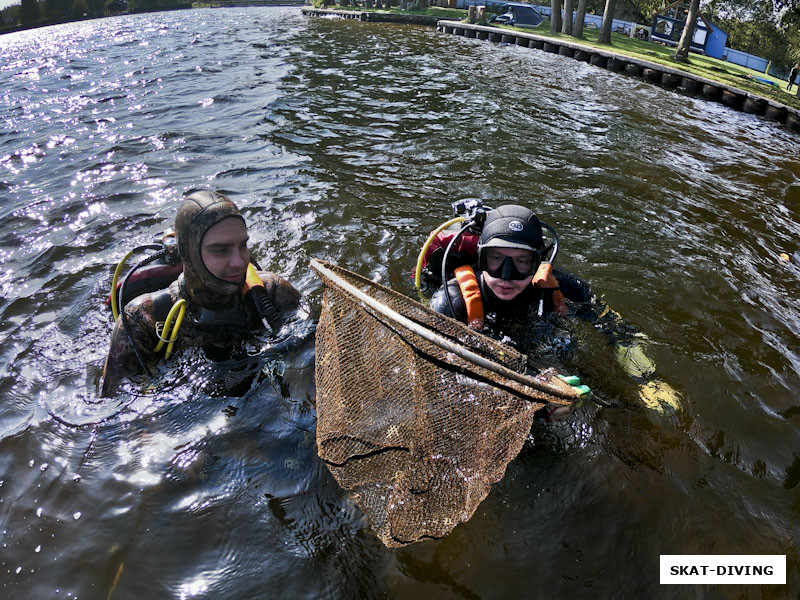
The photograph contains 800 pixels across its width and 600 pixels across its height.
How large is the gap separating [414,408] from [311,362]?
8.14ft

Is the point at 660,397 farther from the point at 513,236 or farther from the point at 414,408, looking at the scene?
the point at 414,408

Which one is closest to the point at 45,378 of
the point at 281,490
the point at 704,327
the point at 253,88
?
the point at 281,490

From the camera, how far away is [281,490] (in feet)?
13.1

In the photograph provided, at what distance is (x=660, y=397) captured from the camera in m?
5.04

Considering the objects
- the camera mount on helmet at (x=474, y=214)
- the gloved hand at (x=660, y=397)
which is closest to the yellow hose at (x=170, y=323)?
the camera mount on helmet at (x=474, y=214)

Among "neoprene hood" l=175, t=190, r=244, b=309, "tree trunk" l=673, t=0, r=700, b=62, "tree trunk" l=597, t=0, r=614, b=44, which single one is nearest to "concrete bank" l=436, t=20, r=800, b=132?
"tree trunk" l=597, t=0, r=614, b=44

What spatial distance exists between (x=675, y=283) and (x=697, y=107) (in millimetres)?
15608

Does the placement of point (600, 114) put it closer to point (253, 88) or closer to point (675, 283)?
point (675, 283)

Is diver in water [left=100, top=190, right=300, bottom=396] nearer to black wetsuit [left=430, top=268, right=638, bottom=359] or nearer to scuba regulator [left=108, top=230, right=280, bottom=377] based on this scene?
scuba regulator [left=108, top=230, right=280, bottom=377]

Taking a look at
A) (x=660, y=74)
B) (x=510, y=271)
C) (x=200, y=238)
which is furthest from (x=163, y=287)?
(x=660, y=74)

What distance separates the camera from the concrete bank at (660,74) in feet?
59.6

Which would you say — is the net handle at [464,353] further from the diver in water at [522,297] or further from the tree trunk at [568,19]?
the tree trunk at [568,19]

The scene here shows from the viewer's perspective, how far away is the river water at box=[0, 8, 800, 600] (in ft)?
11.6

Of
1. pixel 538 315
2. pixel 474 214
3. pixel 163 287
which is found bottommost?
pixel 538 315
